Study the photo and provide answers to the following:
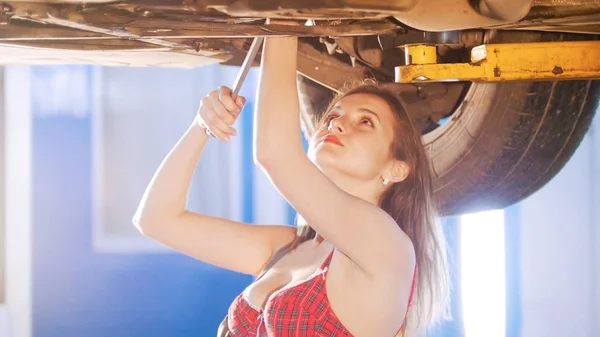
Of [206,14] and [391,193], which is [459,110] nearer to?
[391,193]

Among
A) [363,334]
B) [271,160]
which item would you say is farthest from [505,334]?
[271,160]

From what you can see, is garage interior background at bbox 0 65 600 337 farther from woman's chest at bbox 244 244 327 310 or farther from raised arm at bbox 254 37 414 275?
raised arm at bbox 254 37 414 275

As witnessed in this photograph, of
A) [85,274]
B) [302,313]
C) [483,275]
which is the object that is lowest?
[85,274]

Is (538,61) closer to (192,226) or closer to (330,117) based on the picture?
(330,117)

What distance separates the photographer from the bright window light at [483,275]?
3094mm

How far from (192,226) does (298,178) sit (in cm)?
40

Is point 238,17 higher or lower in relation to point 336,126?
higher

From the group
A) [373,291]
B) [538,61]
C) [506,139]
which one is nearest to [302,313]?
[373,291]

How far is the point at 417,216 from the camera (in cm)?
137

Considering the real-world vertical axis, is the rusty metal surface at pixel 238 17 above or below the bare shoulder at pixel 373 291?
above

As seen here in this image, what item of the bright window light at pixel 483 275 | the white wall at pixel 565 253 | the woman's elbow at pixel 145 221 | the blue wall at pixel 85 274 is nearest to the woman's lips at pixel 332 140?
the woman's elbow at pixel 145 221

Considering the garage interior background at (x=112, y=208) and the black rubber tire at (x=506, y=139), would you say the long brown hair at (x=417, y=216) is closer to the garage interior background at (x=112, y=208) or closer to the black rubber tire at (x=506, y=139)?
the black rubber tire at (x=506, y=139)

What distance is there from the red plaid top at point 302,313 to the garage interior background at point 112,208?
2023 mm

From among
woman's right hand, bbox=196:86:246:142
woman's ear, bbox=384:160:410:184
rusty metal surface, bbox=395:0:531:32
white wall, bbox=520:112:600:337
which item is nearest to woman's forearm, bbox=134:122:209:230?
woman's right hand, bbox=196:86:246:142
